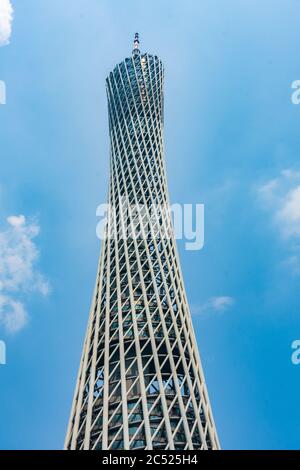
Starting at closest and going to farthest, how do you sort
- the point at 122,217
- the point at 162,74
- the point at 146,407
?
the point at 146,407 → the point at 122,217 → the point at 162,74

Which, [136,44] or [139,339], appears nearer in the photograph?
[139,339]

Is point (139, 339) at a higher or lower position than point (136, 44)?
lower

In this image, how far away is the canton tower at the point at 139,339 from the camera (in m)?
35.8

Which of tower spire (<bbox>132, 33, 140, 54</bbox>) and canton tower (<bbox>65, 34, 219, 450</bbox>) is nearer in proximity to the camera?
canton tower (<bbox>65, 34, 219, 450</bbox>)

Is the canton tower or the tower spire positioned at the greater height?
the tower spire

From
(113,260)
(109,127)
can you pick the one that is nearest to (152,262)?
(113,260)

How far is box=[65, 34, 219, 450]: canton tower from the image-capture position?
35.8 m

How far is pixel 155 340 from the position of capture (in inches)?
1608

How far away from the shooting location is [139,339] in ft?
132

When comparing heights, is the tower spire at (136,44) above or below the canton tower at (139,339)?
above

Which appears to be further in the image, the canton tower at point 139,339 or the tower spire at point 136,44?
the tower spire at point 136,44

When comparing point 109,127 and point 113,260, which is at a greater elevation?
point 109,127
